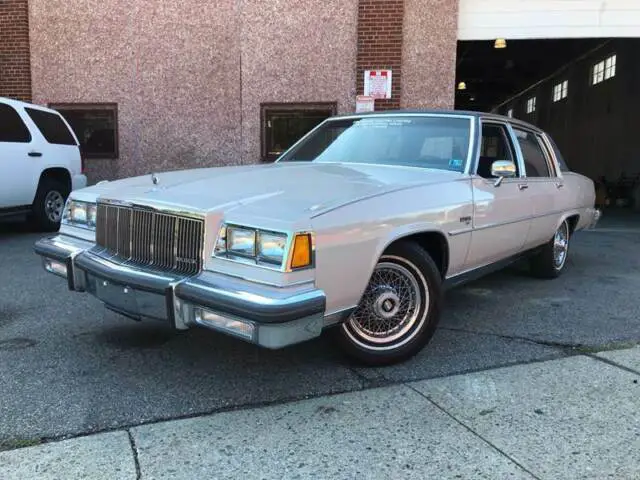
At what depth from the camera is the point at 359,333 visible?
3.43m

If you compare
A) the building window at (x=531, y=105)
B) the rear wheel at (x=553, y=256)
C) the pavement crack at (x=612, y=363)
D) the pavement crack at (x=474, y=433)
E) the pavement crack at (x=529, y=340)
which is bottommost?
the pavement crack at (x=474, y=433)

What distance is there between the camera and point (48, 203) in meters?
8.72

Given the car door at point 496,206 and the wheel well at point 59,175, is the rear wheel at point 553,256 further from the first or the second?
the wheel well at point 59,175

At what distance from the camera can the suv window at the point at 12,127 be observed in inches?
307

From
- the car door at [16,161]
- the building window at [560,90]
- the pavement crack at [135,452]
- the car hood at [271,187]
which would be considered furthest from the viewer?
the building window at [560,90]

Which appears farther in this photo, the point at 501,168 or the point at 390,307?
the point at 501,168

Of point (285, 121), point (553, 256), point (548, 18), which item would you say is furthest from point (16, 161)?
point (548, 18)

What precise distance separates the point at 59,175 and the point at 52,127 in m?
0.73

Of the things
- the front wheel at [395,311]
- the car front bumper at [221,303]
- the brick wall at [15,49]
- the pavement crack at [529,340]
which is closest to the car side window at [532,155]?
the pavement crack at [529,340]

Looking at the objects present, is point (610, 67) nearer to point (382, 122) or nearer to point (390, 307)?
point (382, 122)

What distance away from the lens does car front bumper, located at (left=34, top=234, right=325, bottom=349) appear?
272 cm

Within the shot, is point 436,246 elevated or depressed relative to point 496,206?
depressed

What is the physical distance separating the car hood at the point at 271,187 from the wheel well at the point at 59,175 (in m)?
5.08

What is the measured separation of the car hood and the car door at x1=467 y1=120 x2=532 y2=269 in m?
0.34
